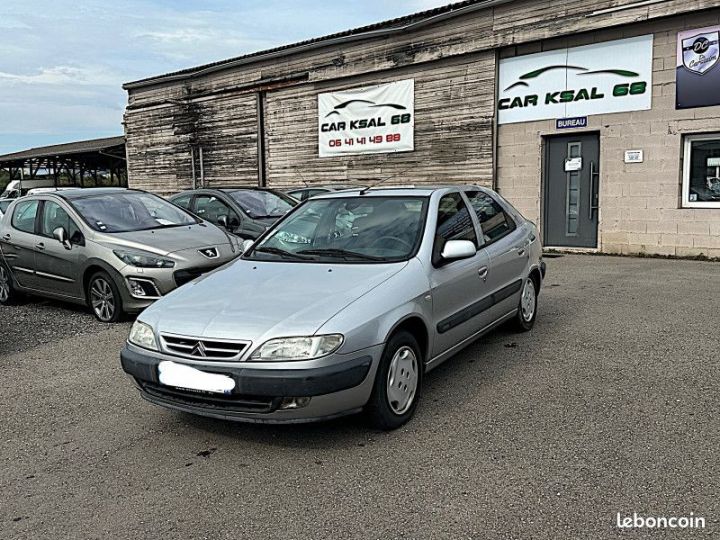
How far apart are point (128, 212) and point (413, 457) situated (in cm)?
562

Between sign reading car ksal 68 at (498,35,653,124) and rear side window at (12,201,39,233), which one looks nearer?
rear side window at (12,201,39,233)

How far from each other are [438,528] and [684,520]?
3.56 ft

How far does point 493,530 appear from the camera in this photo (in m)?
2.85

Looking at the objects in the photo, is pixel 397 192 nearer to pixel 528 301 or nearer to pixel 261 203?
pixel 528 301

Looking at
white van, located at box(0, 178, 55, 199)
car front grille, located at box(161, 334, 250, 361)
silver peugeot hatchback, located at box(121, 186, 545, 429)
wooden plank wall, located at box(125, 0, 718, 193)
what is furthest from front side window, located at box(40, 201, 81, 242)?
white van, located at box(0, 178, 55, 199)

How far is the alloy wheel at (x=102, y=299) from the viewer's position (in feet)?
23.5

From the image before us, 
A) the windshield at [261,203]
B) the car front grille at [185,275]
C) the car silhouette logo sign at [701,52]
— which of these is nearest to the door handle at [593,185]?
the car silhouette logo sign at [701,52]

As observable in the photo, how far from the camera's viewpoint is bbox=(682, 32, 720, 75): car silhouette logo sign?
11.0 meters

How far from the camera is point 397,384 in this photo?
395 cm

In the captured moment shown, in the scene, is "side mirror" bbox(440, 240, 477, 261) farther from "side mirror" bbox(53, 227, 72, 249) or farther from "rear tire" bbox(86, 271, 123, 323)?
"side mirror" bbox(53, 227, 72, 249)

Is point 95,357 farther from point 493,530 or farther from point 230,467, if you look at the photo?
point 493,530

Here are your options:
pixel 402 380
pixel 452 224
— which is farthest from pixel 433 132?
pixel 402 380

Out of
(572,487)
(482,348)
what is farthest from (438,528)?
(482,348)

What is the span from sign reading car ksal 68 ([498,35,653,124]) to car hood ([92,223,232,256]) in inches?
313
